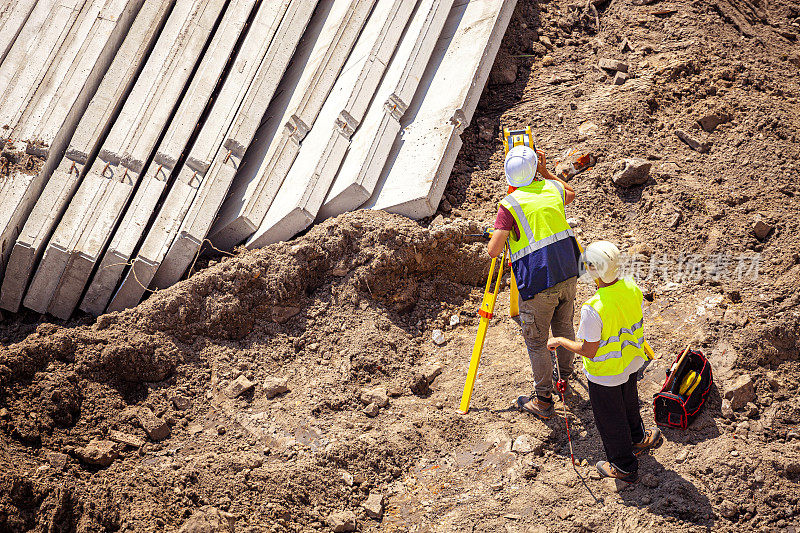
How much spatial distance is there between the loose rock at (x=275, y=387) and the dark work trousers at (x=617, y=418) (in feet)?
7.87

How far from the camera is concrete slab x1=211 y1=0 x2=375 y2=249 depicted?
20.0ft

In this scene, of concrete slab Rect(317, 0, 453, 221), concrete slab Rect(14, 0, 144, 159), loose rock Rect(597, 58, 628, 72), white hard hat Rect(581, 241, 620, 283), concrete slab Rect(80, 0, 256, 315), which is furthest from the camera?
loose rock Rect(597, 58, 628, 72)

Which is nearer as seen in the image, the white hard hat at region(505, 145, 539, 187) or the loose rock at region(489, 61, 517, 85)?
the white hard hat at region(505, 145, 539, 187)

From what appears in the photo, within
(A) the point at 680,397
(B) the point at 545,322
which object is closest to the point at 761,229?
(A) the point at 680,397

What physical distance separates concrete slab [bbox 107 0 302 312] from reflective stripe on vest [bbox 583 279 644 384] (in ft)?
11.9

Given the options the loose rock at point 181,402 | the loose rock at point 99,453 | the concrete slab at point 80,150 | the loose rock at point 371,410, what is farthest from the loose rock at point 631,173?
the loose rock at point 99,453

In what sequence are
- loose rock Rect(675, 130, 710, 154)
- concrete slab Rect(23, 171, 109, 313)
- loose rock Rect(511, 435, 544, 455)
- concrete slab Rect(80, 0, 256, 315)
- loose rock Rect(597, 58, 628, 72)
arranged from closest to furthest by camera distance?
1. loose rock Rect(511, 435, 544, 455)
2. concrete slab Rect(23, 171, 109, 313)
3. concrete slab Rect(80, 0, 256, 315)
4. loose rock Rect(675, 130, 710, 154)
5. loose rock Rect(597, 58, 628, 72)

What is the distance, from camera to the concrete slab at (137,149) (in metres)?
5.68

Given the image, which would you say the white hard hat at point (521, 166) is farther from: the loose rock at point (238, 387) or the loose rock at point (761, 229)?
the loose rock at point (238, 387)

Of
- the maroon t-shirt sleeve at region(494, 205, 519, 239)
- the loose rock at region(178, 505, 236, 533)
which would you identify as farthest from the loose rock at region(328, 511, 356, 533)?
the maroon t-shirt sleeve at region(494, 205, 519, 239)

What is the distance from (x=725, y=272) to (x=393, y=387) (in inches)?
113

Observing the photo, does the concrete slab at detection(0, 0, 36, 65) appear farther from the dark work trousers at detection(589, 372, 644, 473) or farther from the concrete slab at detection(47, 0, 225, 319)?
the dark work trousers at detection(589, 372, 644, 473)

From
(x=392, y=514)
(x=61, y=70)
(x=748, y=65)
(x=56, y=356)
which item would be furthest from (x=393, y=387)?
(x=748, y=65)

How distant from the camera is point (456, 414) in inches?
202
